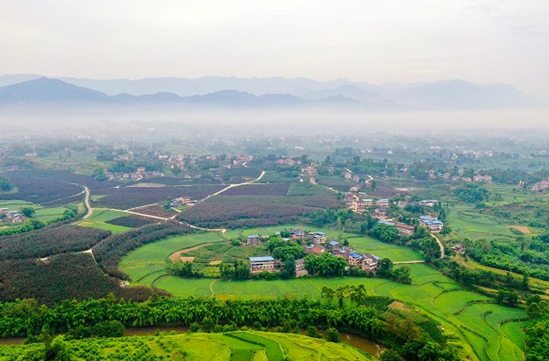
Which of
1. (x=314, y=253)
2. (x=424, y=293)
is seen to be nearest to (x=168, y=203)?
(x=314, y=253)

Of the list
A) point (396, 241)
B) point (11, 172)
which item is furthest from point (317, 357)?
point (11, 172)

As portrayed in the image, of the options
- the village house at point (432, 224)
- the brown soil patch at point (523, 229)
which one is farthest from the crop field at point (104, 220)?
the brown soil patch at point (523, 229)

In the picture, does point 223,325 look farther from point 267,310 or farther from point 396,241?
point 396,241

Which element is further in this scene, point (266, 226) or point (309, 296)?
point (266, 226)

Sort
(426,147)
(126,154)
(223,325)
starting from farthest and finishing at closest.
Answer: (426,147)
(126,154)
(223,325)

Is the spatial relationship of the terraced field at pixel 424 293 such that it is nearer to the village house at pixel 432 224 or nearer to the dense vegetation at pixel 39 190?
the village house at pixel 432 224

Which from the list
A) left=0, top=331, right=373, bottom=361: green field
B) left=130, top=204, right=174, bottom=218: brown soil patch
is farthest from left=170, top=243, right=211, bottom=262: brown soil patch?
left=0, top=331, right=373, bottom=361: green field
